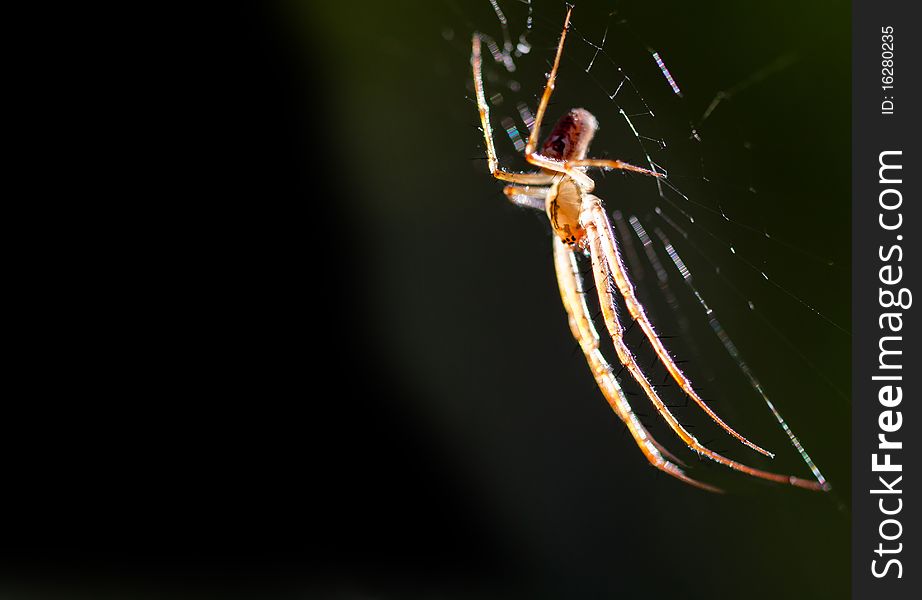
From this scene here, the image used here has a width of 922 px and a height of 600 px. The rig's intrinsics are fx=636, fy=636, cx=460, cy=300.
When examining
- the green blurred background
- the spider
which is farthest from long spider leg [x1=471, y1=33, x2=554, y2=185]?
the green blurred background

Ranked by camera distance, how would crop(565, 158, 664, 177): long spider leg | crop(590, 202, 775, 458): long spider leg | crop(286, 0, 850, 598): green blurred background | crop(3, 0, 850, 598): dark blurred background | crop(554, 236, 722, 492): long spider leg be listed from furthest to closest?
crop(3, 0, 850, 598): dark blurred background
crop(286, 0, 850, 598): green blurred background
crop(554, 236, 722, 492): long spider leg
crop(590, 202, 775, 458): long spider leg
crop(565, 158, 664, 177): long spider leg

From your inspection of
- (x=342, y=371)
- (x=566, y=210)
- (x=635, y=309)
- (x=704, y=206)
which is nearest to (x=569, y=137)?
(x=566, y=210)

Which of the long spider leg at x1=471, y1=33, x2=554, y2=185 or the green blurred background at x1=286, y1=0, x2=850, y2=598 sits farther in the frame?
the green blurred background at x1=286, y1=0, x2=850, y2=598

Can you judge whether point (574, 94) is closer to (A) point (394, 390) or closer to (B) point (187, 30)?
(A) point (394, 390)

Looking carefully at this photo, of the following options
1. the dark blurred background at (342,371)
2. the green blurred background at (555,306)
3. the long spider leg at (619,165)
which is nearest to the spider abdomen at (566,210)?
the long spider leg at (619,165)

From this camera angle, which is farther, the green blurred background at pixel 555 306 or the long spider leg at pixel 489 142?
the green blurred background at pixel 555 306

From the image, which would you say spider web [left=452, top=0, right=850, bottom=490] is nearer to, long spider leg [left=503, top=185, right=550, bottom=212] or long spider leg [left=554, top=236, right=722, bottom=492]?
long spider leg [left=554, top=236, right=722, bottom=492]

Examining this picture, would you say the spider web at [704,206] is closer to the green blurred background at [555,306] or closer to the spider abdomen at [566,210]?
the green blurred background at [555,306]
